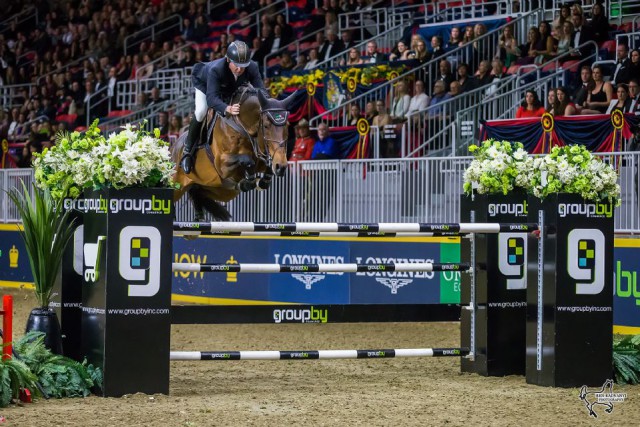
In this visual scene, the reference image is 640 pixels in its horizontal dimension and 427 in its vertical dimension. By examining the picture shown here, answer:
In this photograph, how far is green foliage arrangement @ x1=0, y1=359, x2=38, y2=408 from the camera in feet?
23.2

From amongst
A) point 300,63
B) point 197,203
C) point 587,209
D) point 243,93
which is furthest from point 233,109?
point 300,63

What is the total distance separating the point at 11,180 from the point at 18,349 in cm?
1137

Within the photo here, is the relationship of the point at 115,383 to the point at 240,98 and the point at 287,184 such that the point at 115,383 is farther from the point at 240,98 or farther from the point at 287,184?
the point at 287,184

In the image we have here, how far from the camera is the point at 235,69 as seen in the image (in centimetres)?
1120

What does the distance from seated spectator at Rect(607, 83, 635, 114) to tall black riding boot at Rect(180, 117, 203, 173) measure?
20.5 ft

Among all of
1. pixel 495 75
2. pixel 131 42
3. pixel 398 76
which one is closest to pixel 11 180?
pixel 398 76

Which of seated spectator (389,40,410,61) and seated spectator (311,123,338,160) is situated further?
seated spectator (389,40,410,61)

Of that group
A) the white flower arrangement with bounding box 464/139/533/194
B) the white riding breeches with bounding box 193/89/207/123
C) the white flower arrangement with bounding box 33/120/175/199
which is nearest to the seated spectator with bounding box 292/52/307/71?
the white riding breeches with bounding box 193/89/207/123

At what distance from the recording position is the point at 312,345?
11695 millimetres

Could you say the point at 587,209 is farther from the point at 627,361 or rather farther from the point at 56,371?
the point at 56,371

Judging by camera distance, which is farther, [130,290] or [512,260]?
[512,260]

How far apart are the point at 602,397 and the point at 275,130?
4.67 metres

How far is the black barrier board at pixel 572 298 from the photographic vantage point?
8.22 m

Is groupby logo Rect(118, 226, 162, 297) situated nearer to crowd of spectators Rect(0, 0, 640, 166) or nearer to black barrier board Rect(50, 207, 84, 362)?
black barrier board Rect(50, 207, 84, 362)
